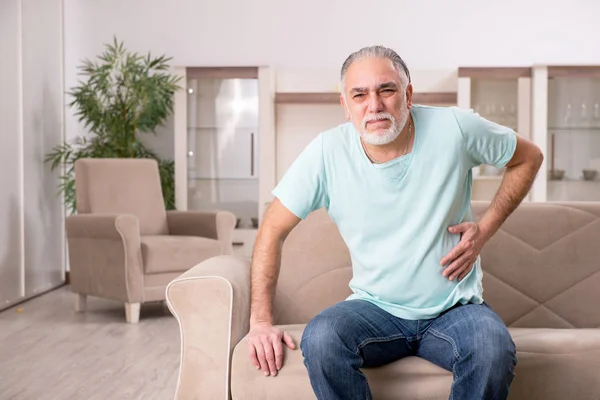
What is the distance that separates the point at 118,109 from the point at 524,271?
14.0ft

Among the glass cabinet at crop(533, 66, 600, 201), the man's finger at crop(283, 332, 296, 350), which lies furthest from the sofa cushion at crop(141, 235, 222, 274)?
the man's finger at crop(283, 332, 296, 350)

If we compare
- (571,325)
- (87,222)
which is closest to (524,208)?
(571,325)

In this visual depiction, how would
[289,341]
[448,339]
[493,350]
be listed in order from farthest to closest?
[289,341]
[448,339]
[493,350]

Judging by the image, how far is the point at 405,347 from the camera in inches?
81.1

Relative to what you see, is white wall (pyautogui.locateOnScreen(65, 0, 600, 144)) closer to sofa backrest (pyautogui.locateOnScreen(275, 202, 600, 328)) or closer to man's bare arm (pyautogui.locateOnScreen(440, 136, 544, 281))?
sofa backrest (pyautogui.locateOnScreen(275, 202, 600, 328))

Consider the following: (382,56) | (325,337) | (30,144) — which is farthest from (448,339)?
(30,144)

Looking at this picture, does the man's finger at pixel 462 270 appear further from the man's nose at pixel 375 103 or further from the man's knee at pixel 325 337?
the man's nose at pixel 375 103

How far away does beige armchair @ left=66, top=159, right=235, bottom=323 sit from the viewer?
4832 millimetres

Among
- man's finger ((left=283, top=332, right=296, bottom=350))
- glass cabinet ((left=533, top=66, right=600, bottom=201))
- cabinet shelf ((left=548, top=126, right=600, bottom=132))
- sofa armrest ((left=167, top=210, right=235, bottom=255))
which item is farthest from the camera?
cabinet shelf ((left=548, top=126, right=600, bottom=132))

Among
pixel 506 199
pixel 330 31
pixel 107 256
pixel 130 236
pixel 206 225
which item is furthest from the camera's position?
pixel 330 31

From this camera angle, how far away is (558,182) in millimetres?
6340

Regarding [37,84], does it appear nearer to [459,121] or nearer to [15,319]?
[15,319]

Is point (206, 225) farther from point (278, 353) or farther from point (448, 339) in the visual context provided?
point (448, 339)

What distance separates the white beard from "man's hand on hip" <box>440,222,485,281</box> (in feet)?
Result: 0.90
